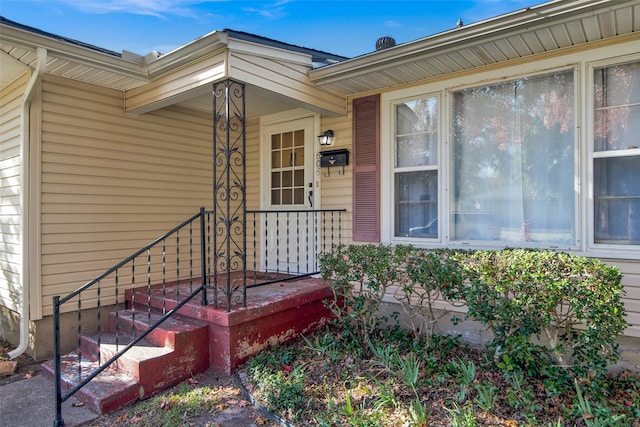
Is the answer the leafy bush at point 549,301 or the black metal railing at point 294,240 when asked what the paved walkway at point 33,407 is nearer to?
the black metal railing at point 294,240

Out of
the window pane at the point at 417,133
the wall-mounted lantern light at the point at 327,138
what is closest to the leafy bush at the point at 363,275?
the window pane at the point at 417,133

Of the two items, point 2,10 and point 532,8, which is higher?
point 2,10

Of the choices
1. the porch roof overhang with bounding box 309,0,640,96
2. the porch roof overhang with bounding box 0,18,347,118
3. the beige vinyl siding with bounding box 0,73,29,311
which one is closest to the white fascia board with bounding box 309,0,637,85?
the porch roof overhang with bounding box 309,0,640,96

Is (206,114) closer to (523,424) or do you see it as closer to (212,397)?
(212,397)

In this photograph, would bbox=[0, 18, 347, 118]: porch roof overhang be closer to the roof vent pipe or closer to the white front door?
the white front door

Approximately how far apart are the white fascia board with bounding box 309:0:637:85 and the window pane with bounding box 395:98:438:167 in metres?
0.65

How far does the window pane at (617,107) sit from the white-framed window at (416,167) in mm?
1367

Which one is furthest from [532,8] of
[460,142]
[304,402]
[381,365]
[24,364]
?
[24,364]

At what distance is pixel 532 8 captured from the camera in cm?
294

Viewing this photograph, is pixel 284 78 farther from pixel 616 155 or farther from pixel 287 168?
pixel 616 155

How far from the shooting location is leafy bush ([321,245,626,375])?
8.21 ft

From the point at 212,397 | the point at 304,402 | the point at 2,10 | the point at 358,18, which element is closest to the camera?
the point at 304,402

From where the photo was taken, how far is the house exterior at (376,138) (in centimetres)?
319

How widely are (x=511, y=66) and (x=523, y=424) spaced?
300cm
